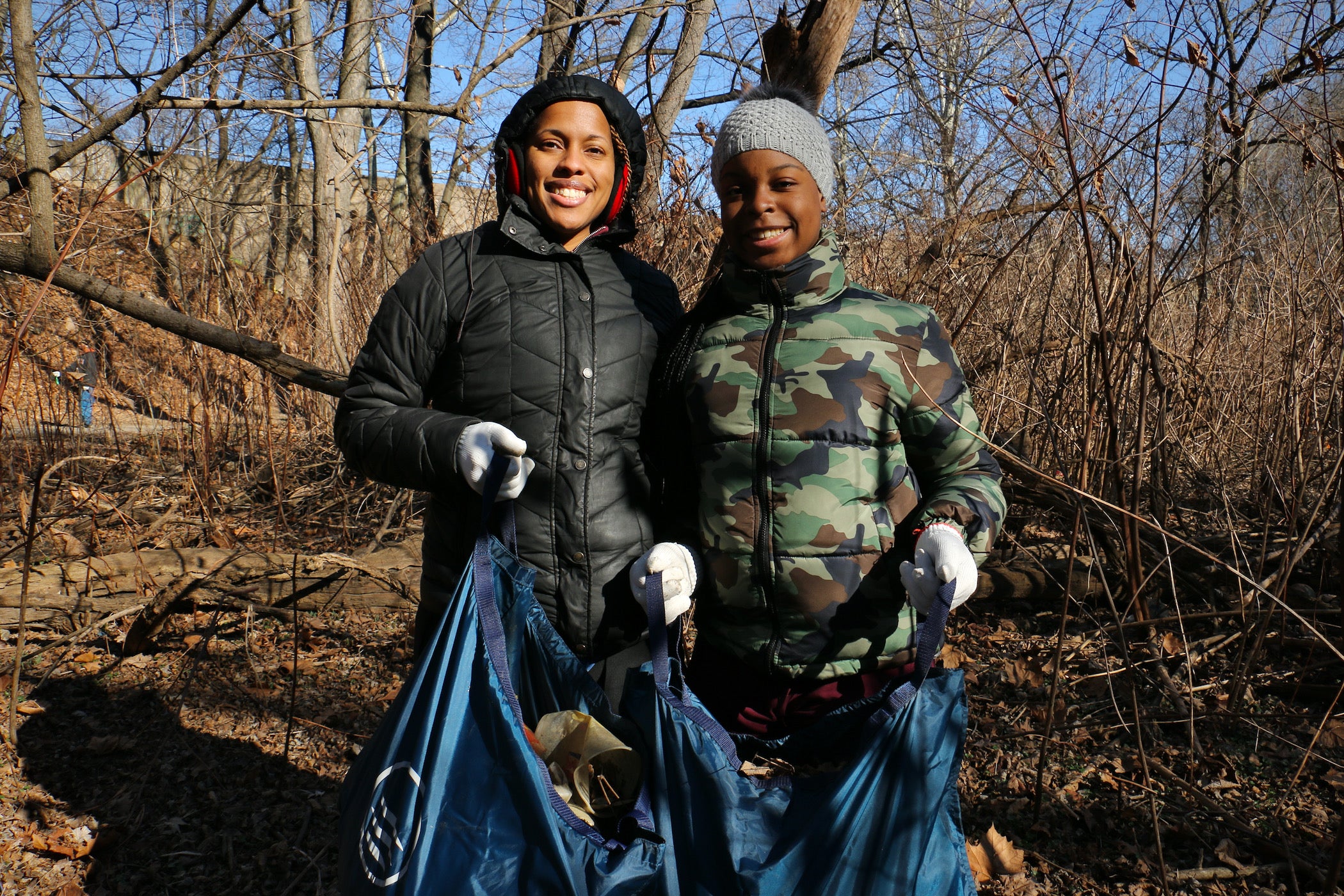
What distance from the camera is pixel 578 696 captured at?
1.63 metres

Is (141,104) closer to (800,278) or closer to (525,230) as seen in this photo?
(525,230)

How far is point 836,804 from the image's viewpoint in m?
1.37

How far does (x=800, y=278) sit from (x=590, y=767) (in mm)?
1009

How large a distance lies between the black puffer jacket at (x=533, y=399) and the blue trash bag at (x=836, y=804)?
36 centimetres

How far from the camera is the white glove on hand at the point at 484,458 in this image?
1.54m

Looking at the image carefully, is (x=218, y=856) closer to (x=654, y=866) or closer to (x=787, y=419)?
(x=654, y=866)

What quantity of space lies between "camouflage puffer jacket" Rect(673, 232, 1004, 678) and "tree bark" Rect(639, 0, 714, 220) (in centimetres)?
241

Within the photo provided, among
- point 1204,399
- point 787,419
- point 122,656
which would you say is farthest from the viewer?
point 1204,399

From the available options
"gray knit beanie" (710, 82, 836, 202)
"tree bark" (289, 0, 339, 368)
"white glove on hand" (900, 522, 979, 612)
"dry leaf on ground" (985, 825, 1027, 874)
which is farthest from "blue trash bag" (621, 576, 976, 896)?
"tree bark" (289, 0, 339, 368)

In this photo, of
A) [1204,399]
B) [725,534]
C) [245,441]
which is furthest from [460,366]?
[245,441]

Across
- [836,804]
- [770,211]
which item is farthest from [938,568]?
[770,211]

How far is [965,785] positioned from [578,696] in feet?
5.70

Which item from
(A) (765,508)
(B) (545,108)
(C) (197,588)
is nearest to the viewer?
(A) (765,508)

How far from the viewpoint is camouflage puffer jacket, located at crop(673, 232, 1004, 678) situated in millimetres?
1624
